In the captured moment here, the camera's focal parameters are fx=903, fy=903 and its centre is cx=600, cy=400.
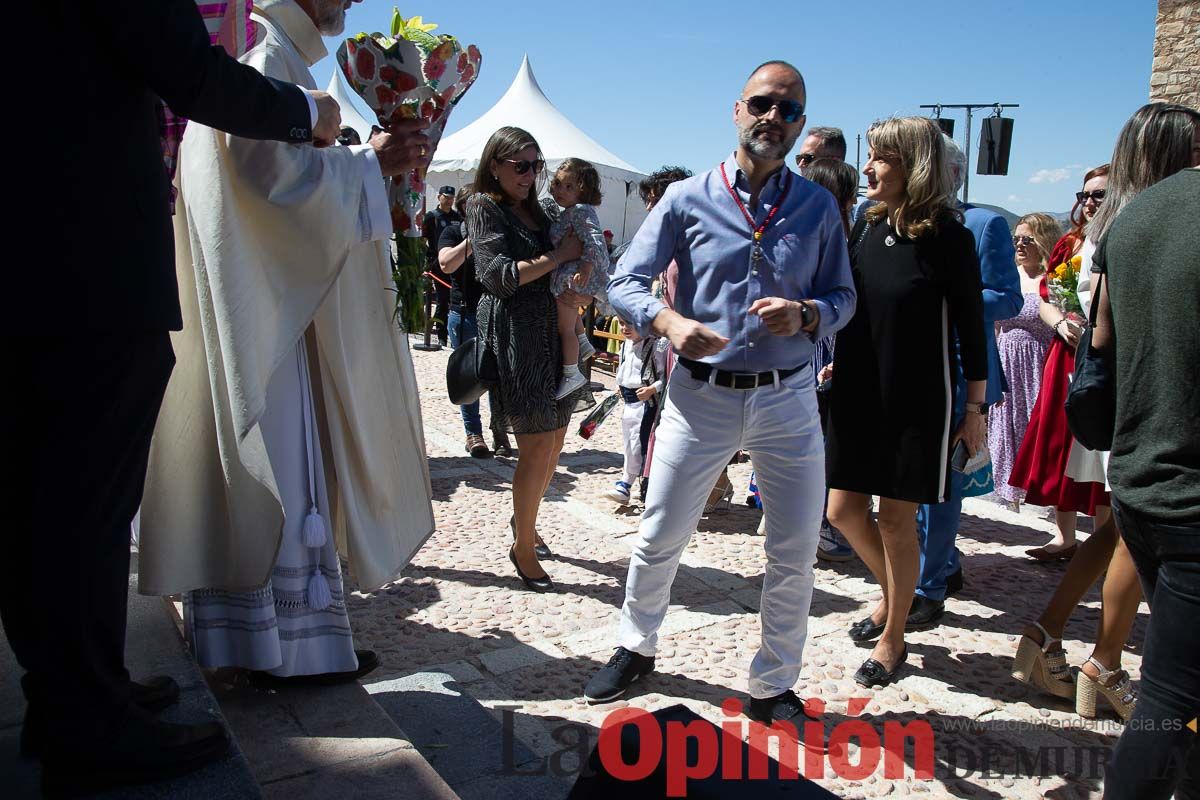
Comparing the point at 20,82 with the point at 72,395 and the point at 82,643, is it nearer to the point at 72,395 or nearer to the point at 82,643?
the point at 72,395

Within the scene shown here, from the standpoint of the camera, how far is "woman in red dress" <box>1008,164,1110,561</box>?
14.0 ft

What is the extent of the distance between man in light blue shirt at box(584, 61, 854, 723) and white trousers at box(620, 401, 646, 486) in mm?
2510

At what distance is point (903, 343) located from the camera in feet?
11.1

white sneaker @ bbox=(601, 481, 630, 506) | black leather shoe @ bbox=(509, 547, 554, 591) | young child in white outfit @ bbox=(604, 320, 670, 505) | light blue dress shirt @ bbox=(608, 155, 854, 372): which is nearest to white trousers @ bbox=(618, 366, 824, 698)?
light blue dress shirt @ bbox=(608, 155, 854, 372)

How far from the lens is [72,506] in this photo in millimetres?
1704

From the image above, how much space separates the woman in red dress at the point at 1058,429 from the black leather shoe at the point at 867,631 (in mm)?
1196

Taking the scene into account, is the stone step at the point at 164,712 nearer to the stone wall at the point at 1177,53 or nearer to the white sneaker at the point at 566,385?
the white sneaker at the point at 566,385

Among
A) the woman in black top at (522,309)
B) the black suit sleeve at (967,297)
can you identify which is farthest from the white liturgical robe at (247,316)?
the black suit sleeve at (967,297)

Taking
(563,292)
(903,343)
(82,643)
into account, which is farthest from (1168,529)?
(563,292)

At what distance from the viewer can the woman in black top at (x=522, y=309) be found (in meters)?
4.18

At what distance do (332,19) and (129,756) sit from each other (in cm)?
199

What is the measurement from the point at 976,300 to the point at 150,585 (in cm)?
288

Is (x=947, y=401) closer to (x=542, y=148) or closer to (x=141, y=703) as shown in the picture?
(x=141, y=703)

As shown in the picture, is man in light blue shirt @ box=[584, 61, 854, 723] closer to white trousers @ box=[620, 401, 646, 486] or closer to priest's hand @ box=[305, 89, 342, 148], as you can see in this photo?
priest's hand @ box=[305, 89, 342, 148]
